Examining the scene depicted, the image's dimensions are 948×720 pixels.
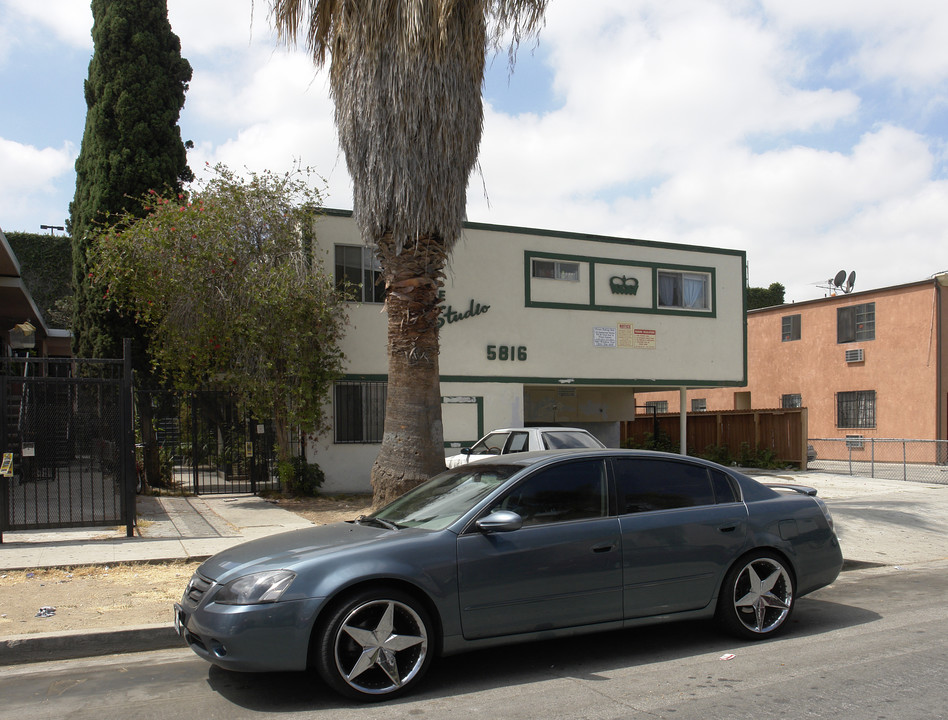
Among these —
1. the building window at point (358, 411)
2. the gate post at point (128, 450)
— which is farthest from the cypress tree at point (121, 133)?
the gate post at point (128, 450)

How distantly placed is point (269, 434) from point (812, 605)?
11.2 metres

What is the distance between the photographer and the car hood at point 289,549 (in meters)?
5.00

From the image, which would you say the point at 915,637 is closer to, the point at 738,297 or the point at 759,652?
the point at 759,652

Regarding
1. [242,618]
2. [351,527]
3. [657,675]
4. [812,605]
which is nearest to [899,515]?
[812,605]

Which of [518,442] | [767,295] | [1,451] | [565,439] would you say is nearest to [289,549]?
[1,451]

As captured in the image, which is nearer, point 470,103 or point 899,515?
point 470,103

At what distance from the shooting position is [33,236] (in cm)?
3406

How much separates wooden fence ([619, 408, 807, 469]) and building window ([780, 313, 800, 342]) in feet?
26.8

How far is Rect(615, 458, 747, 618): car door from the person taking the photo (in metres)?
5.67

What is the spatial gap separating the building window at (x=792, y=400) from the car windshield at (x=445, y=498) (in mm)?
27543

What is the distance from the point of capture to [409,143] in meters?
10.6

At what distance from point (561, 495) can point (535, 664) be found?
120cm

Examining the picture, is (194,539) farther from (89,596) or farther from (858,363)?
(858,363)

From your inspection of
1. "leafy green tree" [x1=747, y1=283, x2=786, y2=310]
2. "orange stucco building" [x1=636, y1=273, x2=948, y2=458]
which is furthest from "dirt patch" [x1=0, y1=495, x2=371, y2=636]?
"leafy green tree" [x1=747, y1=283, x2=786, y2=310]
